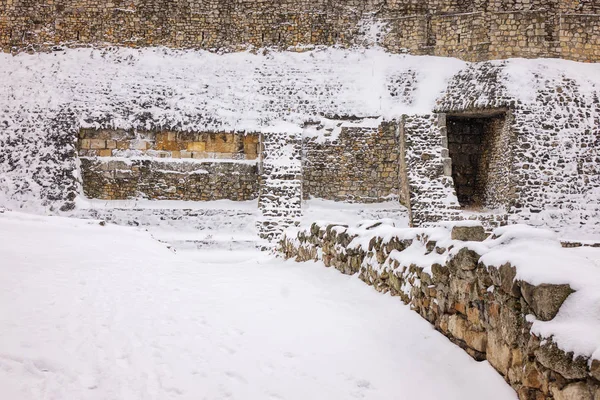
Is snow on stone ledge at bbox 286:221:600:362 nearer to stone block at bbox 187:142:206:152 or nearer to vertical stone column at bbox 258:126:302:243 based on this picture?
vertical stone column at bbox 258:126:302:243

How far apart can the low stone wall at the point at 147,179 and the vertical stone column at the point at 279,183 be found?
4.94 ft

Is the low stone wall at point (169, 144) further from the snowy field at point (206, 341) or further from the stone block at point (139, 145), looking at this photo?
the snowy field at point (206, 341)

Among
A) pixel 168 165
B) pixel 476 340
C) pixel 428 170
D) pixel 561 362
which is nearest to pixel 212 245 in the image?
pixel 168 165

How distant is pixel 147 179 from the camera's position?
43.7ft

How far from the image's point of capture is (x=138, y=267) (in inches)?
247

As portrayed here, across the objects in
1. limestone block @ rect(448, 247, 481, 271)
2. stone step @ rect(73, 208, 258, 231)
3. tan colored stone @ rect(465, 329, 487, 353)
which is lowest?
stone step @ rect(73, 208, 258, 231)

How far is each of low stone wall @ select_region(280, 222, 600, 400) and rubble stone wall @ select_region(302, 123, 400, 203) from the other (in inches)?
330

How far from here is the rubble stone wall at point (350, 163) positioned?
13.8 meters

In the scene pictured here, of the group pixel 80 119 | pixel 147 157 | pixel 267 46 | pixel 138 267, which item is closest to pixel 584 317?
pixel 138 267

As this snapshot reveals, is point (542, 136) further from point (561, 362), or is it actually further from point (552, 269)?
point (561, 362)

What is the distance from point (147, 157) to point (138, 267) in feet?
25.3

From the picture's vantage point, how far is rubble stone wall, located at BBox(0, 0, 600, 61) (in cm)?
1514

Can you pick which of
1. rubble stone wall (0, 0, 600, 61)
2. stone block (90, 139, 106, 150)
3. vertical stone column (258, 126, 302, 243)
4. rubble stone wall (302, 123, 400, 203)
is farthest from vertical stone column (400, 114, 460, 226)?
stone block (90, 139, 106, 150)

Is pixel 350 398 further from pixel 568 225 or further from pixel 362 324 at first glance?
pixel 568 225
